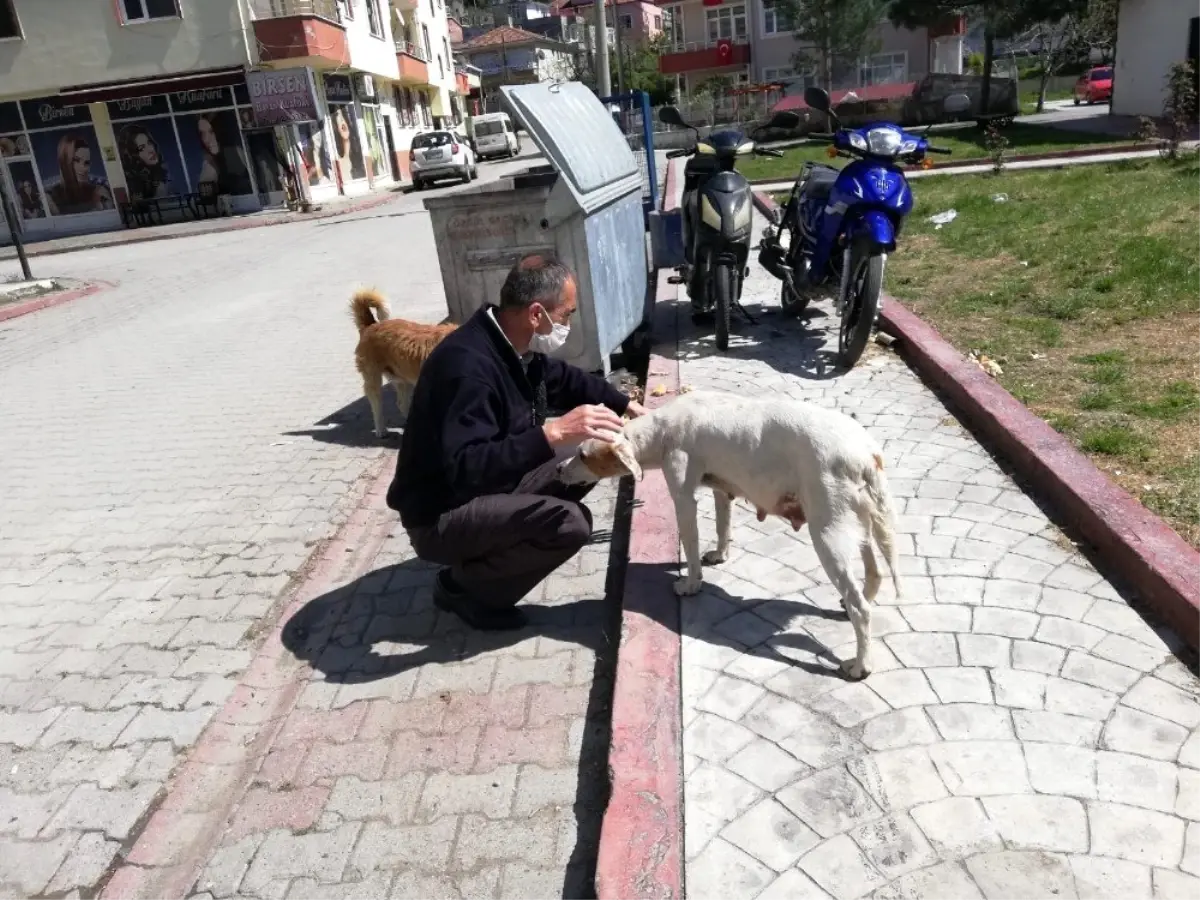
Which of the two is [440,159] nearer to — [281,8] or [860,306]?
[281,8]

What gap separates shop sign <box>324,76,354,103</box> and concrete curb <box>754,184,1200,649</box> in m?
29.2

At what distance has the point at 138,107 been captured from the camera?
27.3m

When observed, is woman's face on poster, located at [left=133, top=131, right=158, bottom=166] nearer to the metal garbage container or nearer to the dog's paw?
the metal garbage container

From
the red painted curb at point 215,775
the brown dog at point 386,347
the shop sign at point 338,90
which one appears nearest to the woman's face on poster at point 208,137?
the shop sign at point 338,90

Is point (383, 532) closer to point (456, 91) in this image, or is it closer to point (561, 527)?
point (561, 527)

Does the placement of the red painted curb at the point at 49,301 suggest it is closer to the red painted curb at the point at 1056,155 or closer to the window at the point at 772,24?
the red painted curb at the point at 1056,155

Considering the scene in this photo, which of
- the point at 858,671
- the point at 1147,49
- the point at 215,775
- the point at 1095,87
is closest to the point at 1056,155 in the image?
the point at 1147,49

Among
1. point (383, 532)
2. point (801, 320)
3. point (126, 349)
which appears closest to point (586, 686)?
point (383, 532)

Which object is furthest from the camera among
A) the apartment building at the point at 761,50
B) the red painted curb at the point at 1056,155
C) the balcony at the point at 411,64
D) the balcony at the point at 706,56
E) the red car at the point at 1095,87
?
the balcony at the point at 706,56

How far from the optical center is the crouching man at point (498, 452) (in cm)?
345

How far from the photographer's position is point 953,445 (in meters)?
4.95

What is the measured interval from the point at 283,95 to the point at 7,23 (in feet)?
28.0

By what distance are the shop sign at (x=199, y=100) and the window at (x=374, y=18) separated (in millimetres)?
9525

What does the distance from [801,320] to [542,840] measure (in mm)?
5843
